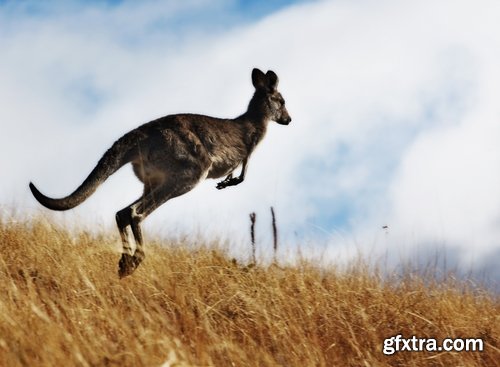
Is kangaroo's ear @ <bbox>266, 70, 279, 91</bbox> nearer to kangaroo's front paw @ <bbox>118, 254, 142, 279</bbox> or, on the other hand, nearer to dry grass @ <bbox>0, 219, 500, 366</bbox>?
dry grass @ <bbox>0, 219, 500, 366</bbox>

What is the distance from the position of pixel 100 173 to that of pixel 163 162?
77cm

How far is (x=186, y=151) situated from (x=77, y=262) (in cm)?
206

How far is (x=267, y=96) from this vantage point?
11.9 m

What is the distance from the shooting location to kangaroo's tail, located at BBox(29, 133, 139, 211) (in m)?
8.22

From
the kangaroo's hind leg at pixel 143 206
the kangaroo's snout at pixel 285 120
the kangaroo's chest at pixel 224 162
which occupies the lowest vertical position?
the kangaroo's hind leg at pixel 143 206

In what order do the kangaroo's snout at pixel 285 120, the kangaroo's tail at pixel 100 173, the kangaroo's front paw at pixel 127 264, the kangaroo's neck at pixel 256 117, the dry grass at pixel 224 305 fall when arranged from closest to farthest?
the dry grass at pixel 224 305
the kangaroo's front paw at pixel 127 264
the kangaroo's tail at pixel 100 173
the kangaroo's neck at pixel 256 117
the kangaroo's snout at pixel 285 120

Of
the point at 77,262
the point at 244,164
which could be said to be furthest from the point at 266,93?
the point at 77,262

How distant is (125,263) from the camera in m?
8.17

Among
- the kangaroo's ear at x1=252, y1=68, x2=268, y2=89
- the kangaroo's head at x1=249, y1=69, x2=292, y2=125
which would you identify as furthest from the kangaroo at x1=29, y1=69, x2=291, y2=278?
the kangaroo's ear at x1=252, y1=68, x2=268, y2=89
